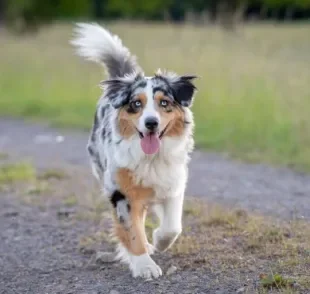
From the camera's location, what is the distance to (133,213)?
5.27 metres

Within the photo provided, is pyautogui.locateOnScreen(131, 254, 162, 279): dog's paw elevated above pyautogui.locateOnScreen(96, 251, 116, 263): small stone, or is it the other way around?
pyautogui.locateOnScreen(131, 254, 162, 279): dog's paw

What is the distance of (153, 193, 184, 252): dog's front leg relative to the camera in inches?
213

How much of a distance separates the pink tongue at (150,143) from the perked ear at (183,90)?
1.15 feet

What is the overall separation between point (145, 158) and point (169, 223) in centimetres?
52

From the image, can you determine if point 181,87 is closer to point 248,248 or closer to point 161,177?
point 161,177

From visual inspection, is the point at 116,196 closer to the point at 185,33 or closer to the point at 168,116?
the point at 168,116

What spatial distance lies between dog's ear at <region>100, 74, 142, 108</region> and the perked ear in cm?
27

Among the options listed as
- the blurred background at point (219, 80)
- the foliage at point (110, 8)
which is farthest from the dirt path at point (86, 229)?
the foliage at point (110, 8)

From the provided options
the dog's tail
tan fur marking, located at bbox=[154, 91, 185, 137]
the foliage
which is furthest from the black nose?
the foliage

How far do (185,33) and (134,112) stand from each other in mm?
11422

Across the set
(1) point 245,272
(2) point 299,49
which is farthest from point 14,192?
(2) point 299,49

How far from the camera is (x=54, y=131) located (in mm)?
12578

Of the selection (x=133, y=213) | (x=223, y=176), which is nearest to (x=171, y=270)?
(x=133, y=213)

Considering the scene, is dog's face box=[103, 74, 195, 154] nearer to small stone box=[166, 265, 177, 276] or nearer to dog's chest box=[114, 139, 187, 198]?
dog's chest box=[114, 139, 187, 198]
